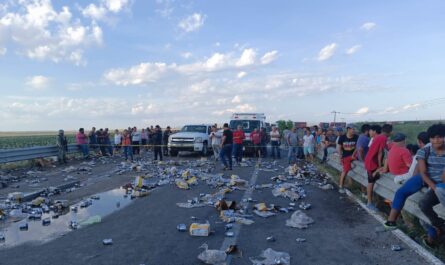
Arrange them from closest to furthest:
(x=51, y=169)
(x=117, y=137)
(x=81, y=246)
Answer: (x=81, y=246) → (x=51, y=169) → (x=117, y=137)

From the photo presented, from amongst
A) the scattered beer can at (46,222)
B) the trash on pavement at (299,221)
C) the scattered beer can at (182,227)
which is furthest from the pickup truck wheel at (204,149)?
the scattered beer can at (182,227)

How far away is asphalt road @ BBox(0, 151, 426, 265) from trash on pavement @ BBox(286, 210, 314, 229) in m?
0.14

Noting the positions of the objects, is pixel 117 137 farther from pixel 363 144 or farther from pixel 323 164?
pixel 363 144

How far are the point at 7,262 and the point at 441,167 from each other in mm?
6092

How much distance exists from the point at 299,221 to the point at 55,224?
181 inches

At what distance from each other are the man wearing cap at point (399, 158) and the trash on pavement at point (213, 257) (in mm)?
3751

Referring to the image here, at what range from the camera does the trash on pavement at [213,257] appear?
4.97 metres

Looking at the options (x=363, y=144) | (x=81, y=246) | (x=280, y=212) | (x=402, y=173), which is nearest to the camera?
(x=81, y=246)

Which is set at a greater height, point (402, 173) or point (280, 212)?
point (402, 173)

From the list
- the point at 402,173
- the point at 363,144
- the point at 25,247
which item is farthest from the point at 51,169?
the point at 402,173

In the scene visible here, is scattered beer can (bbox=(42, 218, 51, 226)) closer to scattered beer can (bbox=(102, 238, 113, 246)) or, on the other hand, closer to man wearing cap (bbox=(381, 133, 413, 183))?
scattered beer can (bbox=(102, 238, 113, 246))

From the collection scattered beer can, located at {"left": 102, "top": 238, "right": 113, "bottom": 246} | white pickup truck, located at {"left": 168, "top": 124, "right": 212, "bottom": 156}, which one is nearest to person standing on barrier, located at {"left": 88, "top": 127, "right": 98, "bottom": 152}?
white pickup truck, located at {"left": 168, "top": 124, "right": 212, "bottom": 156}

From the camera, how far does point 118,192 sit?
11047mm

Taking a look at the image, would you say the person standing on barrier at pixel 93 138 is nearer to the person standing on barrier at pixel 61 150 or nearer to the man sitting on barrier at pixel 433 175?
the person standing on barrier at pixel 61 150
